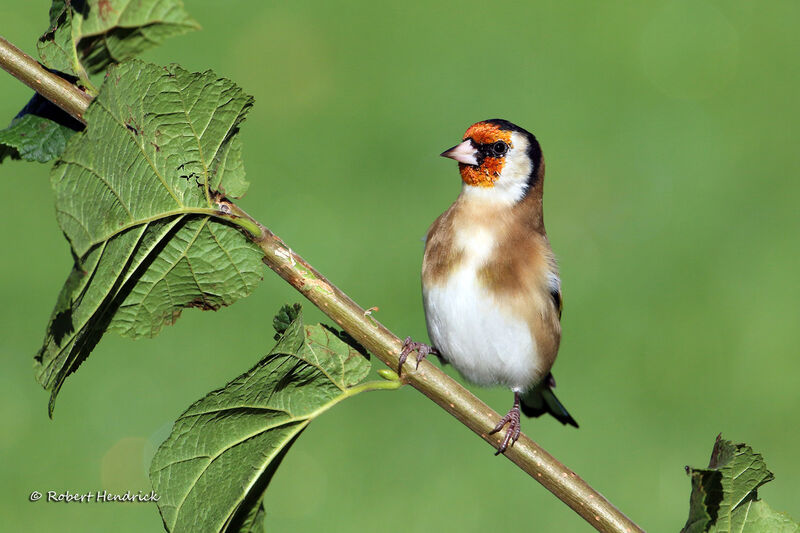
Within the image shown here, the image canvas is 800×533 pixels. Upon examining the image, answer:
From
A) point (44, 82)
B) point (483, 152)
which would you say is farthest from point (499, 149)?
point (44, 82)

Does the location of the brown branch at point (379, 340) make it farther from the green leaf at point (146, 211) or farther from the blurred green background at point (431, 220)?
the blurred green background at point (431, 220)

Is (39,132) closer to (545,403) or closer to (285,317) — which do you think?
(285,317)

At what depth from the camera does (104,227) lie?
1.54m

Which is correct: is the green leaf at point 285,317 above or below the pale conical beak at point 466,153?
below

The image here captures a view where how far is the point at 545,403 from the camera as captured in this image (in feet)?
13.4

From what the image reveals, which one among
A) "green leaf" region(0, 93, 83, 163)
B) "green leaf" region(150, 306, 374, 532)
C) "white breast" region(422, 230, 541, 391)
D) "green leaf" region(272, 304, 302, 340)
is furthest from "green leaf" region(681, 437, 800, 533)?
"white breast" region(422, 230, 541, 391)

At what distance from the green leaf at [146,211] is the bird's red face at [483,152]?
150cm

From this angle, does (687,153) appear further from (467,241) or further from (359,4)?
(467,241)

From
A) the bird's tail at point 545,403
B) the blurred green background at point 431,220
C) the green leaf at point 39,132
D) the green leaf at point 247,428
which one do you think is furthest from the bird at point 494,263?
the blurred green background at point 431,220

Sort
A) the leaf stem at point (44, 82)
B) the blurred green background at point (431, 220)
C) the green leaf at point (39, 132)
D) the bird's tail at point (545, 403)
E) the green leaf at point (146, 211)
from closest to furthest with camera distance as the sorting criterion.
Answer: the green leaf at point (146, 211) → the leaf stem at point (44, 82) → the green leaf at point (39, 132) → the bird's tail at point (545, 403) → the blurred green background at point (431, 220)

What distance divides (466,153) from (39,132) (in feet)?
5.53

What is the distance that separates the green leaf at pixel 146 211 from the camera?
1499 mm

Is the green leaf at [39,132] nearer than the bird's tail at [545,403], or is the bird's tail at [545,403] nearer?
the green leaf at [39,132]

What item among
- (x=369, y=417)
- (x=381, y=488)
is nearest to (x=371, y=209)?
(x=369, y=417)
